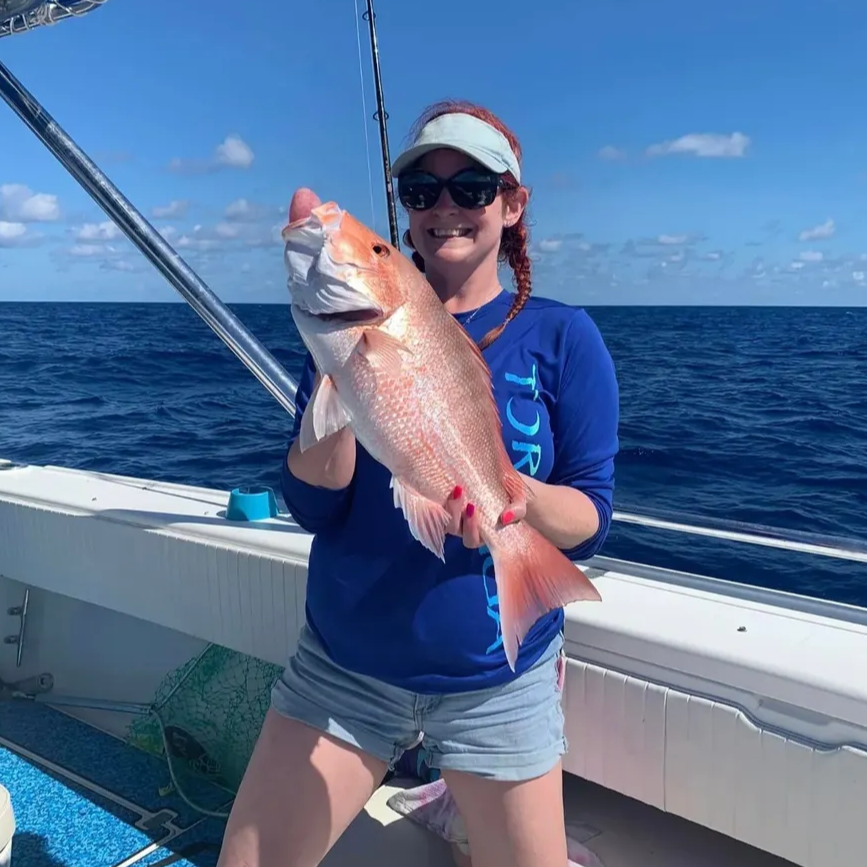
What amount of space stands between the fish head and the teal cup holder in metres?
1.65

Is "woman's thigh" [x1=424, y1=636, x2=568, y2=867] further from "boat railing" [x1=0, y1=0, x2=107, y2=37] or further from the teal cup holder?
"boat railing" [x1=0, y1=0, x2=107, y2=37]

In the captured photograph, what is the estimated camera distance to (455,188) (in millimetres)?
1850

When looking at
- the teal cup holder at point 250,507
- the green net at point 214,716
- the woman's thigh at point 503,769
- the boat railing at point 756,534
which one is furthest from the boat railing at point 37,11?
the woman's thigh at point 503,769

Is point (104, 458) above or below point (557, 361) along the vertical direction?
below

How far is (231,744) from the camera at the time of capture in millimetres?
3146

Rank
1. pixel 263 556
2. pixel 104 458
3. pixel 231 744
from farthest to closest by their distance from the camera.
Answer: pixel 104 458, pixel 231 744, pixel 263 556

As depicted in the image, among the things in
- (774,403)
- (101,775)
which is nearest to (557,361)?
(101,775)

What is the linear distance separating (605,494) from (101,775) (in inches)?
94.5

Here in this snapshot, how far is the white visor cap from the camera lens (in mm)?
1826

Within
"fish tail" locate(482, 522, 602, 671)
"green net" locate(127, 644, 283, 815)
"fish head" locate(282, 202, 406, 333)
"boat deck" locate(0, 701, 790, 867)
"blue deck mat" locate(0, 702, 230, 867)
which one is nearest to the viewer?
"fish head" locate(282, 202, 406, 333)

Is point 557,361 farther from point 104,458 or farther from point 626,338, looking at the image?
point 626,338

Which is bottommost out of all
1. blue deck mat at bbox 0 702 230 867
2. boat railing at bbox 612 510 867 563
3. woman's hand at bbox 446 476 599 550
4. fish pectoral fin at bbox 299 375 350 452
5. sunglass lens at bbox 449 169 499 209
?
blue deck mat at bbox 0 702 230 867

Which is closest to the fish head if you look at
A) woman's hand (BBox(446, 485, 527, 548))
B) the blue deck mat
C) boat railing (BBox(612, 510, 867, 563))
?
woman's hand (BBox(446, 485, 527, 548))

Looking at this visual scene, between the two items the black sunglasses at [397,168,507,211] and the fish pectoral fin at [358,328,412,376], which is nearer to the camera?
the fish pectoral fin at [358,328,412,376]
